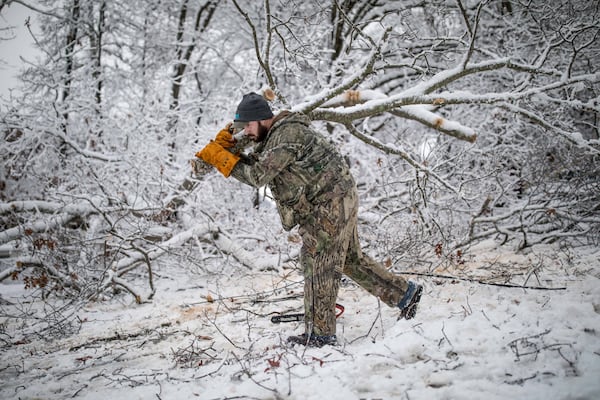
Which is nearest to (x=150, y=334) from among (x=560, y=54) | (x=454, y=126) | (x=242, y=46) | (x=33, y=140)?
(x=454, y=126)

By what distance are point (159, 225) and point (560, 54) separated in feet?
23.1

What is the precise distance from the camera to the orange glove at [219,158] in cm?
259

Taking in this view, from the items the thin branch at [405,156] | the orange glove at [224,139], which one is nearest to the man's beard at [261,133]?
the orange glove at [224,139]

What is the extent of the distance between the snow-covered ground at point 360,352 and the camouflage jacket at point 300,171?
90cm

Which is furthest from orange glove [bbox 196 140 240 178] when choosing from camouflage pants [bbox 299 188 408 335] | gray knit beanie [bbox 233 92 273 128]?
camouflage pants [bbox 299 188 408 335]

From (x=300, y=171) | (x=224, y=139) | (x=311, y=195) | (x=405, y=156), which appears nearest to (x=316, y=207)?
(x=311, y=195)

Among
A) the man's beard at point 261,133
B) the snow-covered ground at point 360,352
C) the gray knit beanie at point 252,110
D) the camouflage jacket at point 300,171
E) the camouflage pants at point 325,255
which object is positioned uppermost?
the gray knit beanie at point 252,110

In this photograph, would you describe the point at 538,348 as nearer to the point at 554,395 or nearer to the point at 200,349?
the point at 554,395

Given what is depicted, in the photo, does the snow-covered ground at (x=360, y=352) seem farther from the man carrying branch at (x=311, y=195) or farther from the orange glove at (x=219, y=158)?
the orange glove at (x=219, y=158)

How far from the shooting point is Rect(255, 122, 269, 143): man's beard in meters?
2.82

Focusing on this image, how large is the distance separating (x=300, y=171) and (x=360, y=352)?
1.18 m

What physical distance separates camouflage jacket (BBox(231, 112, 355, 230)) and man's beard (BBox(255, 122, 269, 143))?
0.11 metres

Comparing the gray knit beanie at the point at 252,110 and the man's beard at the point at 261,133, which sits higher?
the gray knit beanie at the point at 252,110

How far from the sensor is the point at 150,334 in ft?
11.2
